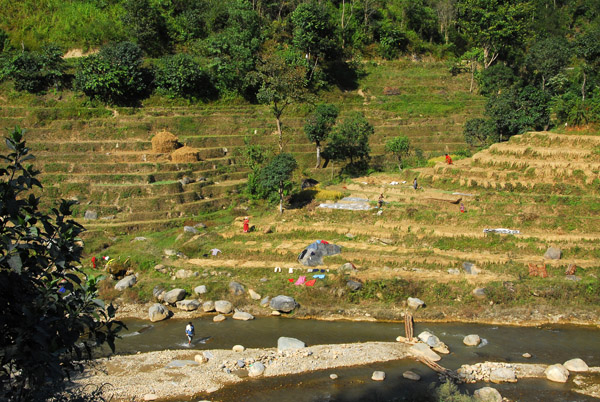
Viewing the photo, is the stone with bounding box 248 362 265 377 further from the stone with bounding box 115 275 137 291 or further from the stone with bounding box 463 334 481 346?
the stone with bounding box 115 275 137 291

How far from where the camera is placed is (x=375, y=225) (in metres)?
26.7

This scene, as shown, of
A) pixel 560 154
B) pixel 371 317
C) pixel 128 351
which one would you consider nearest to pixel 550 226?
pixel 560 154

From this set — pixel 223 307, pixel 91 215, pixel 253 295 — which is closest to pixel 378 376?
pixel 253 295

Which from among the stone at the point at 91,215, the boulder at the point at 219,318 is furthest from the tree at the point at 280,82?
the boulder at the point at 219,318

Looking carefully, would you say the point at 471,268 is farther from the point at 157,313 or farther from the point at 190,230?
the point at 190,230

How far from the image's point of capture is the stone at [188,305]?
22234 millimetres

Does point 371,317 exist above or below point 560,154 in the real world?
below

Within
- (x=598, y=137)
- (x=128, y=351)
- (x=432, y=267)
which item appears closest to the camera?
(x=128, y=351)

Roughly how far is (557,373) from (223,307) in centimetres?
1274

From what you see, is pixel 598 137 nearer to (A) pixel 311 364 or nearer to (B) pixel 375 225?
(B) pixel 375 225

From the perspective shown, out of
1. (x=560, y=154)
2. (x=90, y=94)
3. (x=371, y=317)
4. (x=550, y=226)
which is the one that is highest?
(x=90, y=94)

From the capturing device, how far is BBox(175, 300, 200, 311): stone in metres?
22.2

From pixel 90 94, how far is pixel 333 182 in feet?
67.4

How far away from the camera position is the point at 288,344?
18453 mm
